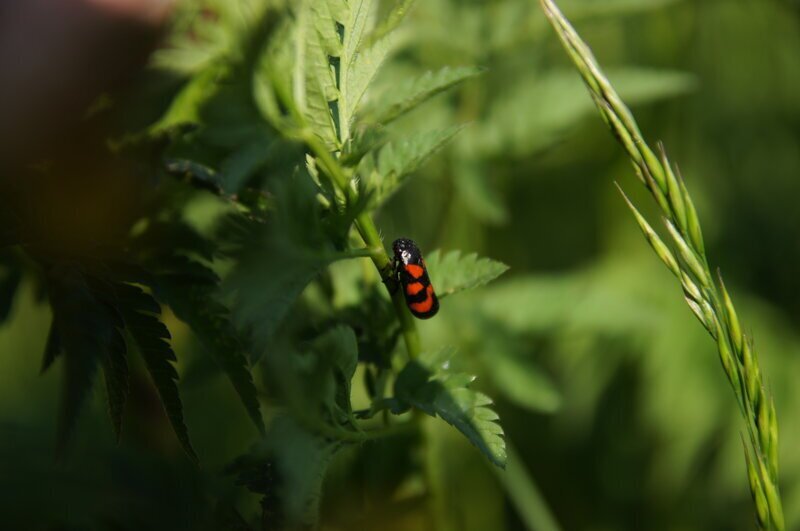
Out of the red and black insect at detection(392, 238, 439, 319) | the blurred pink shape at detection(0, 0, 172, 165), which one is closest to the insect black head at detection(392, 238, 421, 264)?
the red and black insect at detection(392, 238, 439, 319)

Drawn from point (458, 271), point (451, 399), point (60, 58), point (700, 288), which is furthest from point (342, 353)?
point (60, 58)

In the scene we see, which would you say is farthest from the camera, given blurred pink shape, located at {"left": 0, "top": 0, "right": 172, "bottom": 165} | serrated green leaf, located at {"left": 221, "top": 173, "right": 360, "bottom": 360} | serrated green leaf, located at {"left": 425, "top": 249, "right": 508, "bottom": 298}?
blurred pink shape, located at {"left": 0, "top": 0, "right": 172, "bottom": 165}

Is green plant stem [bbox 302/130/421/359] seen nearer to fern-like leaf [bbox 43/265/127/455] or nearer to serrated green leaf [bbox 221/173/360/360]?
serrated green leaf [bbox 221/173/360/360]

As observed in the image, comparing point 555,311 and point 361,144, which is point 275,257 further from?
point 555,311

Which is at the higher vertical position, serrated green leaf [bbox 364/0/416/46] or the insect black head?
serrated green leaf [bbox 364/0/416/46]

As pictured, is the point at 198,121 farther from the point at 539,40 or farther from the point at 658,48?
the point at 658,48
